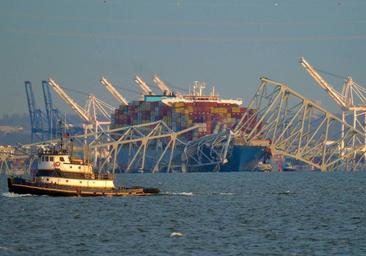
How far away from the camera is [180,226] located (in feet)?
220

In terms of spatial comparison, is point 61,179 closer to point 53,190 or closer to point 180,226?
point 53,190

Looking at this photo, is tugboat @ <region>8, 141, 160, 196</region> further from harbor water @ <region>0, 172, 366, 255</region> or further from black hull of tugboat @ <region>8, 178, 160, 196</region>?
harbor water @ <region>0, 172, 366, 255</region>

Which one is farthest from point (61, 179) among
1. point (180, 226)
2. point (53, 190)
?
point (180, 226)

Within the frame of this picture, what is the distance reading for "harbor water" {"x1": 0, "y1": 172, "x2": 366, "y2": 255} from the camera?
55.5 m

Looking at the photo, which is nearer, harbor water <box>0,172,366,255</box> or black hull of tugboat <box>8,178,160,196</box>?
harbor water <box>0,172,366,255</box>

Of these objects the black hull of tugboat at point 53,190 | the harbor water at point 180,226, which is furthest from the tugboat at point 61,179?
the harbor water at point 180,226

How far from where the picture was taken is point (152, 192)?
96.8 meters

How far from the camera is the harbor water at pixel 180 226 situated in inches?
2186

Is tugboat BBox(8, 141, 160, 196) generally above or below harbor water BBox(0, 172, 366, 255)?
above

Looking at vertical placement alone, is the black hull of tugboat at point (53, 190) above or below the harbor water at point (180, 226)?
above

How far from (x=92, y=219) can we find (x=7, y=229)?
24.0 ft

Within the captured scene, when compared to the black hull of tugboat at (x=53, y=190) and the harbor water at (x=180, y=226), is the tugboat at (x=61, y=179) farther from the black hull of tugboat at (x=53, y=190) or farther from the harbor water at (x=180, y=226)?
the harbor water at (x=180, y=226)

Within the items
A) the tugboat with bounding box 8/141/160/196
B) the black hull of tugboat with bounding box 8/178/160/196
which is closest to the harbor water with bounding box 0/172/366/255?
the black hull of tugboat with bounding box 8/178/160/196

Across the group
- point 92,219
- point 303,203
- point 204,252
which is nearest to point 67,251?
point 204,252
